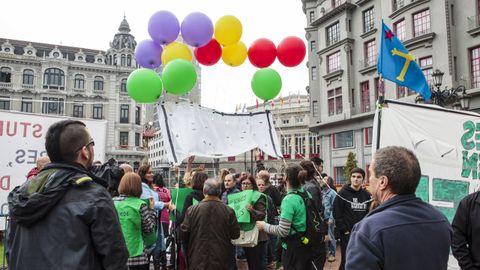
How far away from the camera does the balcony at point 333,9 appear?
1284 inches

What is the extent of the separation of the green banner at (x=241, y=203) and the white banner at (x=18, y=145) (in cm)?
298

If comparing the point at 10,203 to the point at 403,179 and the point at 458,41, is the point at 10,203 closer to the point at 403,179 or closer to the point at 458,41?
the point at 403,179

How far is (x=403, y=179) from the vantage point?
2.25 meters

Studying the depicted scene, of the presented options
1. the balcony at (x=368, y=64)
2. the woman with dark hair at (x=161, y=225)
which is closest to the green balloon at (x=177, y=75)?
the woman with dark hair at (x=161, y=225)

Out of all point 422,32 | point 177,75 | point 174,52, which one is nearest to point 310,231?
point 177,75

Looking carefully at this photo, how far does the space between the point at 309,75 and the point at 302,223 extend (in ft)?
115

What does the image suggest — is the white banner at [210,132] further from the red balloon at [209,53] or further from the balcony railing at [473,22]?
the balcony railing at [473,22]

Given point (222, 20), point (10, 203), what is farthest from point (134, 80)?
point (10, 203)

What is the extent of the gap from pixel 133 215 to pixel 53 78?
55413mm

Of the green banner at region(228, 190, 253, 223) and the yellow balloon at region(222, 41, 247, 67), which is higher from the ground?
the yellow balloon at region(222, 41, 247, 67)

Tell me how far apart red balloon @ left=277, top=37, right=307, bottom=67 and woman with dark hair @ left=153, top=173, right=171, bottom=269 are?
3.96 metres

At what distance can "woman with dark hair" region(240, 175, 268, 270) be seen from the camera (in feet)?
20.7

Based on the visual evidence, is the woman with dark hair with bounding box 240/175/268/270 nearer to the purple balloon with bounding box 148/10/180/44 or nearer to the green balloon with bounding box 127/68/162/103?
the green balloon with bounding box 127/68/162/103

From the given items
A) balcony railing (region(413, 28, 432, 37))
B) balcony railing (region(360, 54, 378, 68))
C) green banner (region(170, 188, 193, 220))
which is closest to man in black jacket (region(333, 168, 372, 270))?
green banner (region(170, 188, 193, 220))
